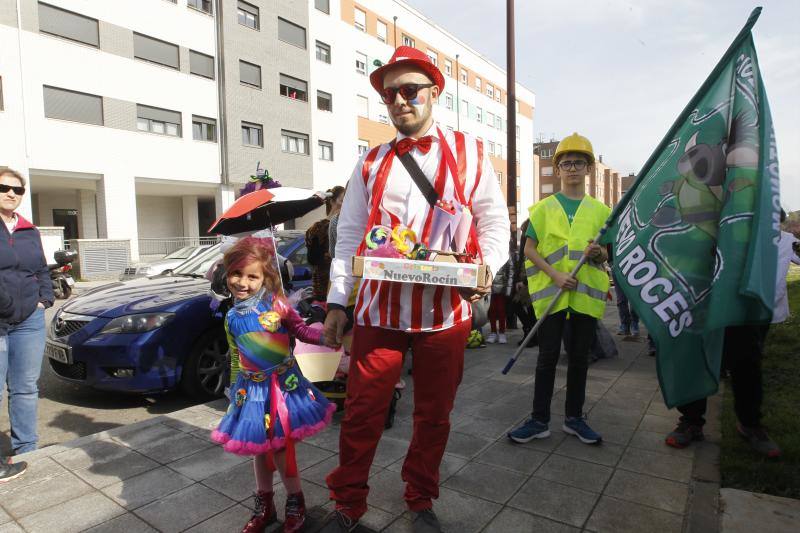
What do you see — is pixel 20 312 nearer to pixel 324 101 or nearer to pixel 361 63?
pixel 324 101

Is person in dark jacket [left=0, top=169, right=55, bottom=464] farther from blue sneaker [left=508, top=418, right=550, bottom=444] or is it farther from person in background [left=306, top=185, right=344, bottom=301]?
blue sneaker [left=508, top=418, right=550, bottom=444]

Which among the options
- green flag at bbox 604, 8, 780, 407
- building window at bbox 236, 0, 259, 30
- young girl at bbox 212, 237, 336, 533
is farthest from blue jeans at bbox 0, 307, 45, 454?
building window at bbox 236, 0, 259, 30

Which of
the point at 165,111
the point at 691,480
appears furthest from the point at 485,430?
the point at 165,111

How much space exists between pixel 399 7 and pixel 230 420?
3710cm

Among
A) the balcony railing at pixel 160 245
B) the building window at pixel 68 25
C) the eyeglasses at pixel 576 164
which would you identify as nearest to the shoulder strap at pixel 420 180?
the eyeglasses at pixel 576 164

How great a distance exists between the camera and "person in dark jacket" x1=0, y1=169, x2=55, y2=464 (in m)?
3.52

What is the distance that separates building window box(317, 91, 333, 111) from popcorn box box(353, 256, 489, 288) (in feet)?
95.2

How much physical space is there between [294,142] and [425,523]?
27.6 metres

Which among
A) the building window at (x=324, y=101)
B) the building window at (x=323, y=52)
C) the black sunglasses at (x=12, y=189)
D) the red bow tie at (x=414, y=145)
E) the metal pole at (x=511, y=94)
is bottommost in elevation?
the black sunglasses at (x=12, y=189)

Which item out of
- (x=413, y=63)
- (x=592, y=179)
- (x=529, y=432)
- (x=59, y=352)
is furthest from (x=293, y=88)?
(x=592, y=179)

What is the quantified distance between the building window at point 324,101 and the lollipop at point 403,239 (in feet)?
94.5

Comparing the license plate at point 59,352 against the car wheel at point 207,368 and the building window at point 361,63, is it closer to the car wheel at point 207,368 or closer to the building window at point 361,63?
the car wheel at point 207,368

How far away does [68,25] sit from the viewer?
19.6 metres

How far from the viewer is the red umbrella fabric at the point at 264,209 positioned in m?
4.14
